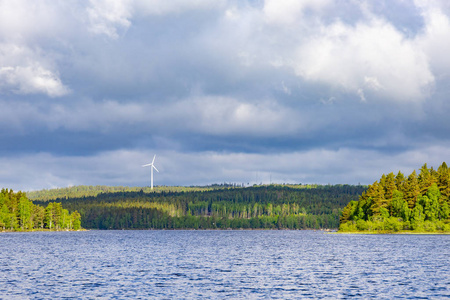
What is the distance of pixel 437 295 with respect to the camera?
57750mm

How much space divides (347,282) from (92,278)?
33.9 meters

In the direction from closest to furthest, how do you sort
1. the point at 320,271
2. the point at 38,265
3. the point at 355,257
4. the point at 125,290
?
the point at 125,290 → the point at 320,271 → the point at 38,265 → the point at 355,257

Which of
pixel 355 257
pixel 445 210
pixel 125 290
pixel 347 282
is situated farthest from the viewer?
pixel 445 210

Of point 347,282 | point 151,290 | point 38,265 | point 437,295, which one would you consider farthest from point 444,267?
point 38,265

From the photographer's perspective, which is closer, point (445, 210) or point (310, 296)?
point (310, 296)

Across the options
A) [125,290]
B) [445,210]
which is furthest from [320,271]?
[445,210]

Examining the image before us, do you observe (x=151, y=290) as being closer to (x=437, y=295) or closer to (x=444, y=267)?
(x=437, y=295)

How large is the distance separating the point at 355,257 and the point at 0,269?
65686mm

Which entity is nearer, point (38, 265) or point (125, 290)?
point (125, 290)

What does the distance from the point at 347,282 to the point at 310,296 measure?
13.1m

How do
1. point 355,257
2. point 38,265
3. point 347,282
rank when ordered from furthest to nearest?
point 355,257
point 38,265
point 347,282

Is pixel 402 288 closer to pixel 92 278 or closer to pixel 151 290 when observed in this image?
pixel 151 290

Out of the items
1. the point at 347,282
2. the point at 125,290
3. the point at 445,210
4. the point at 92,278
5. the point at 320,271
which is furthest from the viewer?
the point at 445,210

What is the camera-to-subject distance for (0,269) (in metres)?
85.8
